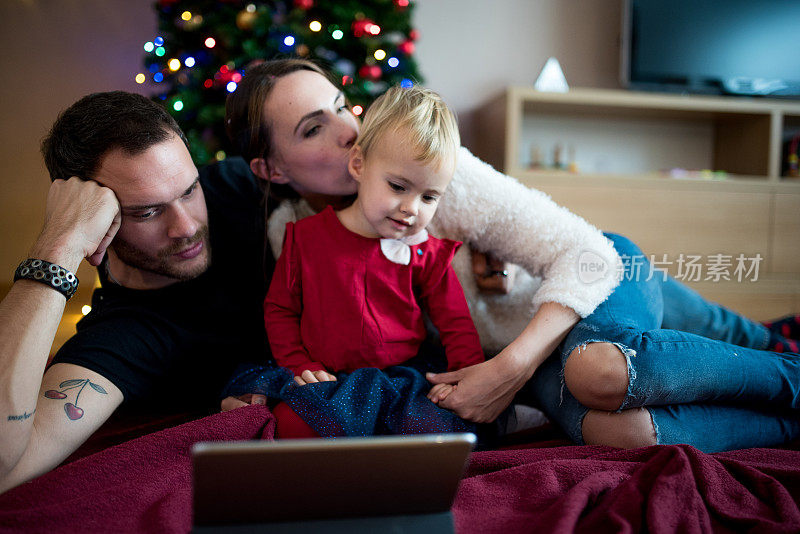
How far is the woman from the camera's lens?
973 millimetres

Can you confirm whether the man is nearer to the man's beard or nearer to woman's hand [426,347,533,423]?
the man's beard

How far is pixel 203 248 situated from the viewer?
1.20 meters

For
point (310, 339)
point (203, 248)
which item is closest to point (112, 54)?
point (203, 248)

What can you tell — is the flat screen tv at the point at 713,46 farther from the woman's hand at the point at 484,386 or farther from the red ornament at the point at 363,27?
the woman's hand at the point at 484,386

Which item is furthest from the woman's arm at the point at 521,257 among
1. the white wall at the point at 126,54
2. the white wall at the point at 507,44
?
the white wall at the point at 507,44

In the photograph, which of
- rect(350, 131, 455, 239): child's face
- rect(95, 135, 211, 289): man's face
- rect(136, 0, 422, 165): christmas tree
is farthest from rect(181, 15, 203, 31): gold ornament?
rect(350, 131, 455, 239): child's face

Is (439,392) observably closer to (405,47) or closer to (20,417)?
(20,417)

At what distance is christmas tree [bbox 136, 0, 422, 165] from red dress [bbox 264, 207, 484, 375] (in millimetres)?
1272

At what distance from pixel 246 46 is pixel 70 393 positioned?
1634mm

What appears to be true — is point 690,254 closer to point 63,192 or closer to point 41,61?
point 63,192

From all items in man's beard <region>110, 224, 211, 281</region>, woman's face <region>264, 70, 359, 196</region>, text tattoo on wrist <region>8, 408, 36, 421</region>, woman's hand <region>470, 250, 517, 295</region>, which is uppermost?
woman's face <region>264, 70, 359, 196</region>

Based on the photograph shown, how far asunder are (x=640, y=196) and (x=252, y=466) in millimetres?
2592

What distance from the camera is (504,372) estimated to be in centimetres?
100

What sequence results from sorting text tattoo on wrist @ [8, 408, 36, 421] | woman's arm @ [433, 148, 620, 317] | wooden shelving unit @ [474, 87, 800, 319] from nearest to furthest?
1. text tattoo on wrist @ [8, 408, 36, 421]
2. woman's arm @ [433, 148, 620, 317]
3. wooden shelving unit @ [474, 87, 800, 319]
